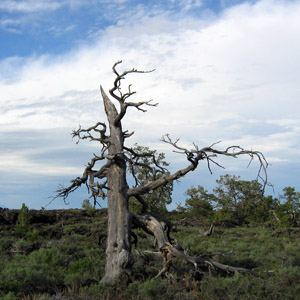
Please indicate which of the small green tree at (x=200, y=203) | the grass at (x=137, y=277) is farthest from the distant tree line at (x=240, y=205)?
Answer: the grass at (x=137, y=277)

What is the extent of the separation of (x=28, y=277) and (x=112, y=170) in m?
4.25

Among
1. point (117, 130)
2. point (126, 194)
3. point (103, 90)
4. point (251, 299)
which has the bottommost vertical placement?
point (251, 299)

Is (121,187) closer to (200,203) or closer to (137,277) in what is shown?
(137,277)

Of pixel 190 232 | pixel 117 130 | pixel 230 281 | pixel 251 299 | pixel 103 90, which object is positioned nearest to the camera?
pixel 251 299

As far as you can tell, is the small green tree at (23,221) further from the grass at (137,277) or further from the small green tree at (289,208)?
the small green tree at (289,208)

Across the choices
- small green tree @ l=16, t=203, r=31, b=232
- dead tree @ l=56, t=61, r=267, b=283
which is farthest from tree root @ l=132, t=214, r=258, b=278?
small green tree @ l=16, t=203, r=31, b=232

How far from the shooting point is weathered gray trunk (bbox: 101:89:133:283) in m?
12.3

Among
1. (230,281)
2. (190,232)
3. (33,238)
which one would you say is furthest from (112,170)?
(190,232)

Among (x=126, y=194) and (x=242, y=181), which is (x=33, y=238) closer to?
(x=126, y=194)

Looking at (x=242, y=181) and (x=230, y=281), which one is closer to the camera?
(x=230, y=281)

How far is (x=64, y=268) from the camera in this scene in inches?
579

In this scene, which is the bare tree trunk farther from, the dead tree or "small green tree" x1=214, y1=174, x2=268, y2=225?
"small green tree" x1=214, y1=174, x2=268, y2=225

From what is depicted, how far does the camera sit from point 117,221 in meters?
12.8

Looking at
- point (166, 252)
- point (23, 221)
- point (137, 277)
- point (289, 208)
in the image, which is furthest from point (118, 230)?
point (289, 208)
